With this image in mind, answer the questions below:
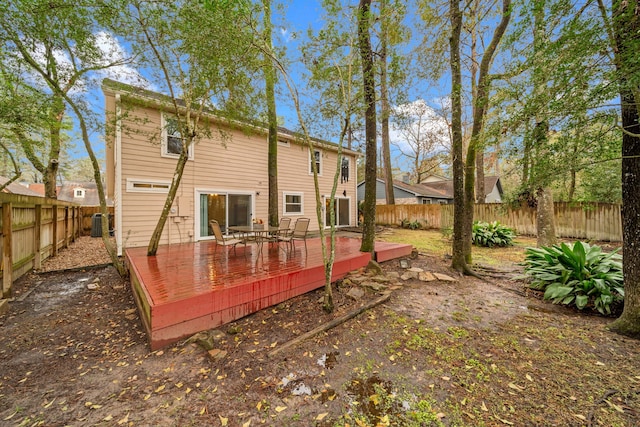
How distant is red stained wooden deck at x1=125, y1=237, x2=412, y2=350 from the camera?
3014 mm

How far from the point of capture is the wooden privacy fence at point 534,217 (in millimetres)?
9375

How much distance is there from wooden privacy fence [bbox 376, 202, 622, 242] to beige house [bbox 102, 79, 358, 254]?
687cm

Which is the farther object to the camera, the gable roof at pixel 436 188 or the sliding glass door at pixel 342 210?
the gable roof at pixel 436 188

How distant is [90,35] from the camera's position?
192 inches

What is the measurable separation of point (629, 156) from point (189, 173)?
32.0ft

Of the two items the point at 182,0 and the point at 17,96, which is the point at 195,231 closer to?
the point at 17,96

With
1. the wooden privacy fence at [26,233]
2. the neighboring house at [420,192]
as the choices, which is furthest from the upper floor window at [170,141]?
the neighboring house at [420,192]

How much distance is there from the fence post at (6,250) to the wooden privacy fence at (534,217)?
11123 mm

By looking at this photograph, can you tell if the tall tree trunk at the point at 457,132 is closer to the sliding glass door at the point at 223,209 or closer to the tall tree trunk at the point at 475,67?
the tall tree trunk at the point at 475,67

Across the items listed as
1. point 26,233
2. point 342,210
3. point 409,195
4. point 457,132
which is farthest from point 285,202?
point 409,195

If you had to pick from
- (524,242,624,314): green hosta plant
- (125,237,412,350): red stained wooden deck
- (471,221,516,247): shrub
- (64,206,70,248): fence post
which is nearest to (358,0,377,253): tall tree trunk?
(125,237,412,350): red stained wooden deck

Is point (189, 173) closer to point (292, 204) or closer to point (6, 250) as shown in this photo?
point (292, 204)

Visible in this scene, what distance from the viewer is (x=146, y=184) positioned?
765cm

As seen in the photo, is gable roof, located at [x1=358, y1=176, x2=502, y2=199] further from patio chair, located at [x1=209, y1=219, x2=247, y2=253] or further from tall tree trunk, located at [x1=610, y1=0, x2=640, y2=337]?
tall tree trunk, located at [x1=610, y1=0, x2=640, y2=337]
